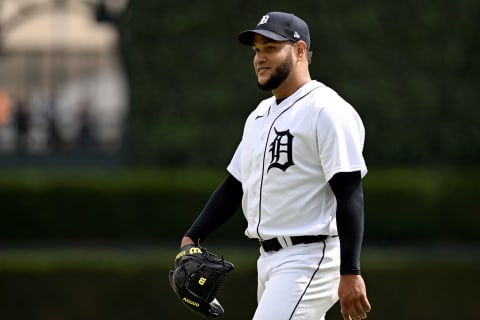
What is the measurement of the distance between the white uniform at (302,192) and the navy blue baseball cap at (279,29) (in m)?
0.21

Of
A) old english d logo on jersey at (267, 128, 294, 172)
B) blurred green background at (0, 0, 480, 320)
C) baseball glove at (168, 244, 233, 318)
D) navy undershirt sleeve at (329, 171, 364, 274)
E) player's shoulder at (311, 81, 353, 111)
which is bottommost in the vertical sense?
blurred green background at (0, 0, 480, 320)

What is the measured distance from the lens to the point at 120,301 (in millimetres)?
10016

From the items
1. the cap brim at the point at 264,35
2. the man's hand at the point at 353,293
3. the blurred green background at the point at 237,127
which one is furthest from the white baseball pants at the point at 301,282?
the blurred green background at the point at 237,127

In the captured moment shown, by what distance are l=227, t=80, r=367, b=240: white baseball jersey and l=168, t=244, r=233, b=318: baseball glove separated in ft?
0.80

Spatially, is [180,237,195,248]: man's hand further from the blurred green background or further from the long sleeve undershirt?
the blurred green background

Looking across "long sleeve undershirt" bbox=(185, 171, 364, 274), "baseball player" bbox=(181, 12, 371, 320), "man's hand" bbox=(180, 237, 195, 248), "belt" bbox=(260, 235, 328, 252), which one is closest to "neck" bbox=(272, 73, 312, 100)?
"baseball player" bbox=(181, 12, 371, 320)

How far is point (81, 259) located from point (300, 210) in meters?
6.00

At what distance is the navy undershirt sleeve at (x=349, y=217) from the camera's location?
428 cm

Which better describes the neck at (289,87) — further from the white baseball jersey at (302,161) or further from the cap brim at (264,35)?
the cap brim at (264,35)

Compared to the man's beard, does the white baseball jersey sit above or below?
below

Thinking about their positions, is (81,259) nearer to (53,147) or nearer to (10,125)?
(53,147)

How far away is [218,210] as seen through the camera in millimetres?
4965

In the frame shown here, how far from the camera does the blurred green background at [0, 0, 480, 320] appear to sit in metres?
12.4

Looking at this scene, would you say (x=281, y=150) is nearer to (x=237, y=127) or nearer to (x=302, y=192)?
(x=302, y=192)
